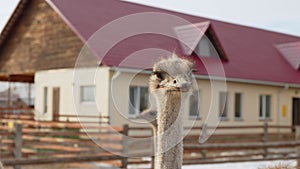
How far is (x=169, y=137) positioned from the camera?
4.60 metres

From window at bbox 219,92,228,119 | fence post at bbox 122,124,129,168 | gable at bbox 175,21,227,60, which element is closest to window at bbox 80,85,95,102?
gable at bbox 175,21,227,60

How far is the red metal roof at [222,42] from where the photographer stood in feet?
57.1

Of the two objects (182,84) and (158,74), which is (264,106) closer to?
(158,74)

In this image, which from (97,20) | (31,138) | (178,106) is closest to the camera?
(178,106)

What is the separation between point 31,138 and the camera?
45.7ft

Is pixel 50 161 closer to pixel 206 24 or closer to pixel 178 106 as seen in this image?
pixel 178 106

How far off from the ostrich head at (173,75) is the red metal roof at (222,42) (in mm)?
10842

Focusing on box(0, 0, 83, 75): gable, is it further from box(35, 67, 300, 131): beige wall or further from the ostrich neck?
the ostrich neck

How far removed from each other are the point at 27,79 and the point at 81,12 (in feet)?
21.7

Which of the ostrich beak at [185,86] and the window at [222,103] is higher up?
the window at [222,103]

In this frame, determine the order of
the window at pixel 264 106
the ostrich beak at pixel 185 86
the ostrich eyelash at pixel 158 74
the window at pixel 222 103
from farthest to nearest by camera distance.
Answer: the window at pixel 264 106, the window at pixel 222 103, the ostrich eyelash at pixel 158 74, the ostrich beak at pixel 185 86

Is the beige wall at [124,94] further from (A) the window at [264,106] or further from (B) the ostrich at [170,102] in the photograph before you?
(B) the ostrich at [170,102]

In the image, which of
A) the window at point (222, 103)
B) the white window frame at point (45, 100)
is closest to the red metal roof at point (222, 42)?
the window at point (222, 103)

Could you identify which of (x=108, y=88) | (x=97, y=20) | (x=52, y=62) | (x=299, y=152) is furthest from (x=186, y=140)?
(x=52, y=62)
